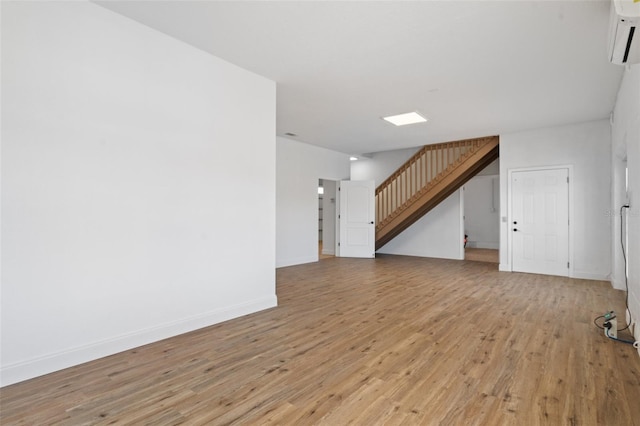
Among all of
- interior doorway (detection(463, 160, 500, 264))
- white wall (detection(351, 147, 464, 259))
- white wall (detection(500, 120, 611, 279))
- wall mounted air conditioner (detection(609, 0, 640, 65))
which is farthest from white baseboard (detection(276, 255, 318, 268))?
wall mounted air conditioner (detection(609, 0, 640, 65))

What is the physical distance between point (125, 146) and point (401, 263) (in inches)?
258

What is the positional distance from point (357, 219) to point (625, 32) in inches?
268

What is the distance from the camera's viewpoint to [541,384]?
7.55 ft

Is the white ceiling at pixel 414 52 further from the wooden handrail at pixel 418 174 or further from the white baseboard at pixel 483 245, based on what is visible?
the white baseboard at pixel 483 245

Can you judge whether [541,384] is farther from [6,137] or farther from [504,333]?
[6,137]

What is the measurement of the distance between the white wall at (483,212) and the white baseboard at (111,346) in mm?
9940

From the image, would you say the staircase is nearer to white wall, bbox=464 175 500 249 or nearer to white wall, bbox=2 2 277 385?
white wall, bbox=464 175 500 249

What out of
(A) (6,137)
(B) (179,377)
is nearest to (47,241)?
(A) (6,137)

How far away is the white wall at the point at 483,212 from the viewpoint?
440 inches

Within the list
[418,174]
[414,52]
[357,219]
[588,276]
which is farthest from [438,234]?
[414,52]

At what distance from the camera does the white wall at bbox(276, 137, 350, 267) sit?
7.34m

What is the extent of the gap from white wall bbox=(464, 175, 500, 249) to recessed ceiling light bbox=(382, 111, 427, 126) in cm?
638

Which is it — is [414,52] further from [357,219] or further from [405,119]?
[357,219]

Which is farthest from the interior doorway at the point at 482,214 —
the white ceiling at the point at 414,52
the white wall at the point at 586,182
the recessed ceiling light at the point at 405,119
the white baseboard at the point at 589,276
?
the recessed ceiling light at the point at 405,119
